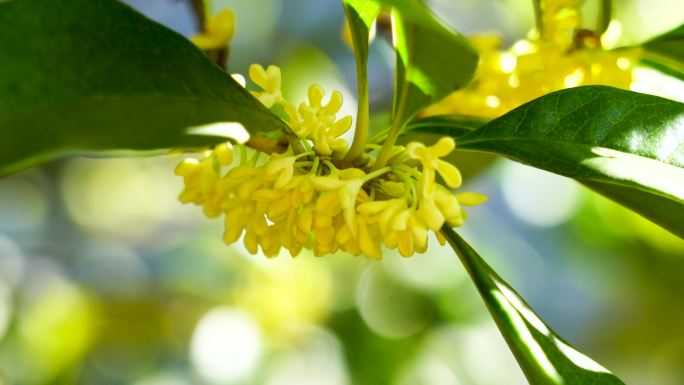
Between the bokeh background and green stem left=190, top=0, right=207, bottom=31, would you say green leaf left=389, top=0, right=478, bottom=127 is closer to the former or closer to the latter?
green stem left=190, top=0, right=207, bottom=31

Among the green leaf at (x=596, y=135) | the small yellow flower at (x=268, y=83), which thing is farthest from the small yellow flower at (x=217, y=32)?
the green leaf at (x=596, y=135)

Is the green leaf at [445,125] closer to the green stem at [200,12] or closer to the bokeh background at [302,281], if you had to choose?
the green stem at [200,12]

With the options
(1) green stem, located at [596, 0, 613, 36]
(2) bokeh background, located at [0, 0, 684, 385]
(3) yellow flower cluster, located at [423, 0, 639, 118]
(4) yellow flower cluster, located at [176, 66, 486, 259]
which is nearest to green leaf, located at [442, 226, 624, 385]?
(4) yellow flower cluster, located at [176, 66, 486, 259]

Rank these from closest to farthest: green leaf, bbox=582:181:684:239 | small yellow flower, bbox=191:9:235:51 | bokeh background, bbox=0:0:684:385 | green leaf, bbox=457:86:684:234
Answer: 1. green leaf, bbox=457:86:684:234
2. green leaf, bbox=582:181:684:239
3. small yellow flower, bbox=191:9:235:51
4. bokeh background, bbox=0:0:684:385

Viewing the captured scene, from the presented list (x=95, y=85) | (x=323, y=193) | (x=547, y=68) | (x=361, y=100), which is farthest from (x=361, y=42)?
(x=547, y=68)

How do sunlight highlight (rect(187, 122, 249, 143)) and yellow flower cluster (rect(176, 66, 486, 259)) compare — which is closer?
sunlight highlight (rect(187, 122, 249, 143))

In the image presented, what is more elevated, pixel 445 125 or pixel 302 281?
pixel 302 281

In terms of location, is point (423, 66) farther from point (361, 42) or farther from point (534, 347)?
point (534, 347)
